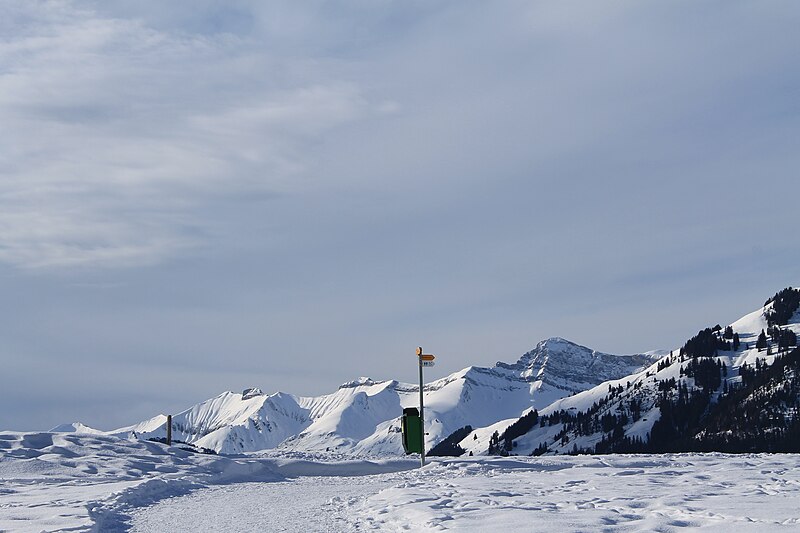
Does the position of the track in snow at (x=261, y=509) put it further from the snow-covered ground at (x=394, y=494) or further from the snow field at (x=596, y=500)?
the snow field at (x=596, y=500)

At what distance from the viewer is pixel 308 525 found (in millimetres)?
17578

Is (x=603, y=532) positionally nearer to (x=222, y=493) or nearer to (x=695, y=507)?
(x=695, y=507)

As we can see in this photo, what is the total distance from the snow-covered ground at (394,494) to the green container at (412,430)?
1173mm

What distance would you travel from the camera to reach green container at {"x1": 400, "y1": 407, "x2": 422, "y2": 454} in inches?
1510

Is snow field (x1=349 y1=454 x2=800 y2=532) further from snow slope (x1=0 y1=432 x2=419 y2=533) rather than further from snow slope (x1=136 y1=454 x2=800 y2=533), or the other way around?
snow slope (x1=0 y1=432 x2=419 y2=533)

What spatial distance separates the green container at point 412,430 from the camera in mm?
38344

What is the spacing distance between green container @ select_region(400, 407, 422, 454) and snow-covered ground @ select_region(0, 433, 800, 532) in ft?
3.85

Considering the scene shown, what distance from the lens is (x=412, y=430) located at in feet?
127

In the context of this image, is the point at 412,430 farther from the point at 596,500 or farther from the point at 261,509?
the point at 596,500

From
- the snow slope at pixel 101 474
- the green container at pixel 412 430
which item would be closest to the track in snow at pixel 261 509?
the snow slope at pixel 101 474

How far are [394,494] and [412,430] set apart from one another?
50.9 feet

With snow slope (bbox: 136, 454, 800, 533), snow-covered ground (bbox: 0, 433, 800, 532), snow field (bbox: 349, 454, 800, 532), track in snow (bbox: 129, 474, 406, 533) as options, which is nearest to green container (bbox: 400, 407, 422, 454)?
snow-covered ground (bbox: 0, 433, 800, 532)

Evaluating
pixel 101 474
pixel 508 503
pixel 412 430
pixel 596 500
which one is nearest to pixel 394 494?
pixel 508 503

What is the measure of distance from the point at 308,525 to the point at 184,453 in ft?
89.9
